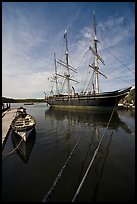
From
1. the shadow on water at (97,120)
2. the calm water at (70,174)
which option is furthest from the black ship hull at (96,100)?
the calm water at (70,174)

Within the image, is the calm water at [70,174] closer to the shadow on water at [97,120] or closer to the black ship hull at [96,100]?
the shadow on water at [97,120]

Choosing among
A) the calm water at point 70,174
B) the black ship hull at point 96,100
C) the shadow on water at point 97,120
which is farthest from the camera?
the black ship hull at point 96,100

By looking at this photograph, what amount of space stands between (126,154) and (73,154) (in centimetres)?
389

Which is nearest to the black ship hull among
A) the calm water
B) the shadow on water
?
the shadow on water

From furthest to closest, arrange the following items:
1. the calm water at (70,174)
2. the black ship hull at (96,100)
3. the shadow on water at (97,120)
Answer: the black ship hull at (96,100) < the shadow on water at (97,120) < the calm water at (70,174)

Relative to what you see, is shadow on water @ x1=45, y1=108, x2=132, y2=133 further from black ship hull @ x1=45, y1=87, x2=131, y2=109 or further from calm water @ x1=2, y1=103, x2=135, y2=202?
calm water @ x1=2, y1=103, x2=135, y2=202

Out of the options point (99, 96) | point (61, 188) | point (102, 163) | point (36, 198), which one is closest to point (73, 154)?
point (102, 163)

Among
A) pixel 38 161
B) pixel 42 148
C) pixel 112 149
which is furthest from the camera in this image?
pixel 42 148

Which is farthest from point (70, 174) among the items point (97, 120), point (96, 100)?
point (96, 100)

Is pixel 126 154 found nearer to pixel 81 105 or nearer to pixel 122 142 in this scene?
pixel 122 142

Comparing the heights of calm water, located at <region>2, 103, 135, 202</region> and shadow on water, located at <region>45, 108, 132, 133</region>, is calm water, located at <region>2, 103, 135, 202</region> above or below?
below

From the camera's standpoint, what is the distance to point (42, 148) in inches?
475

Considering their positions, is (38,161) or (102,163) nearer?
(102,163)

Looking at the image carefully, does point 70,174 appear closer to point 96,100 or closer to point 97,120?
point 97,120
